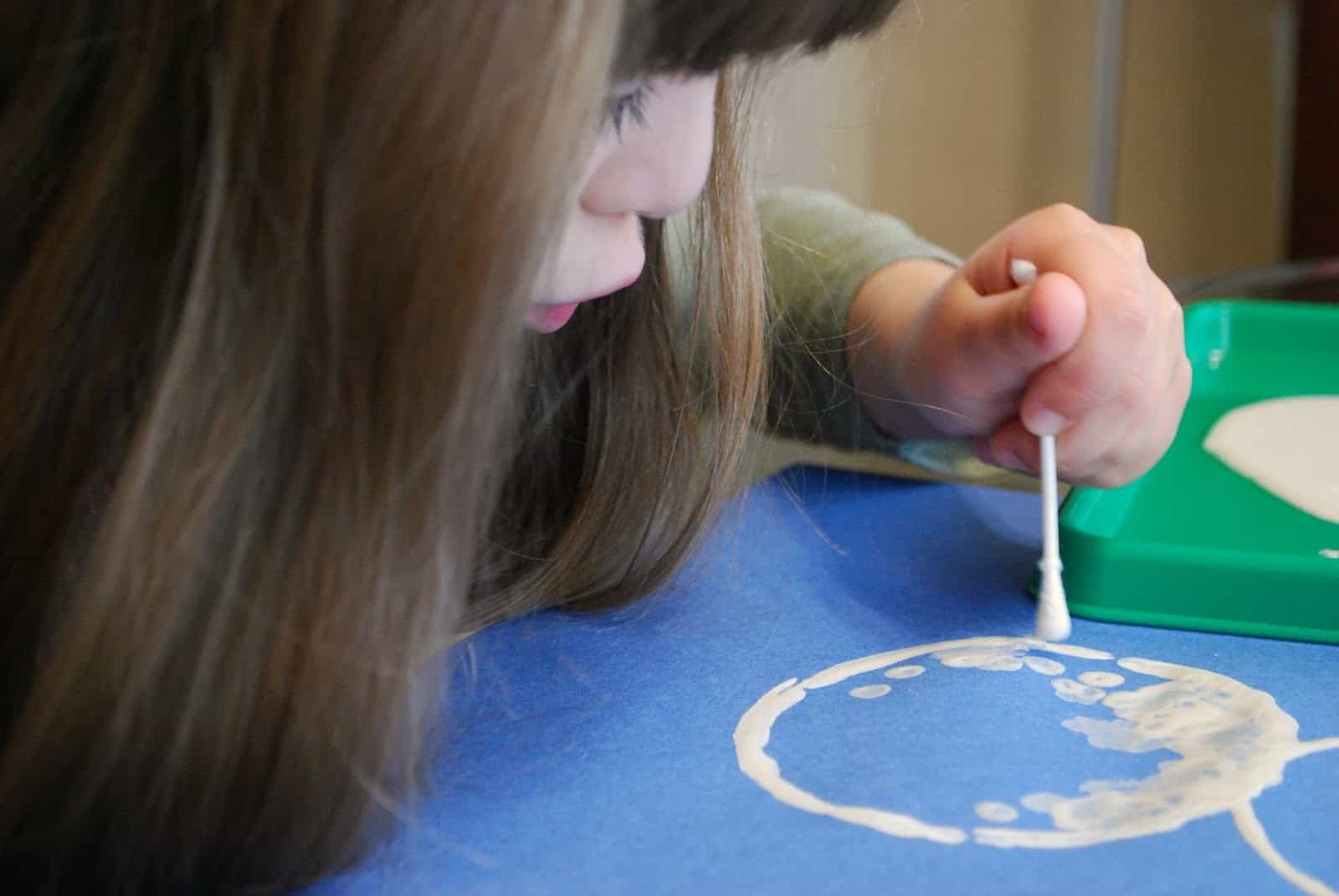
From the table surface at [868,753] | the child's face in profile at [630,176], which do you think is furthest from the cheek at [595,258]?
the table surface at [868,753]

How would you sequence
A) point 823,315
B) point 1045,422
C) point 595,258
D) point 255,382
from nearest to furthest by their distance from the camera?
point 255,382
point 595,258
point 1045,422
point 823,315

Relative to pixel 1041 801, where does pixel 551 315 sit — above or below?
above

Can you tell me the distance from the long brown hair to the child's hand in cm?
23

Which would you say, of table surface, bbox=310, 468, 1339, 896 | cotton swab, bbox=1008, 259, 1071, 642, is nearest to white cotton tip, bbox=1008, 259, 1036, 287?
cotton swab, bbox=1008, 259, 1071, 642

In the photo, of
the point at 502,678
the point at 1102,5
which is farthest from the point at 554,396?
the point at 1102,5

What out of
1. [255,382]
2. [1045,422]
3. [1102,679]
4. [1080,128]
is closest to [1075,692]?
[1102,679]

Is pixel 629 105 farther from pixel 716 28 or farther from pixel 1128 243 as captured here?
→ pixel 1128 243

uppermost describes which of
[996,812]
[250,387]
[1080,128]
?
[1080,128]

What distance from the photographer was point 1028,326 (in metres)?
0.46

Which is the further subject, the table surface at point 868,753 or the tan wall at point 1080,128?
the tan wall at point 1080,128

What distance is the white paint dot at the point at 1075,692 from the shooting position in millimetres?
373

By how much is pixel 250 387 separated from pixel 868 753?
19 centimetres

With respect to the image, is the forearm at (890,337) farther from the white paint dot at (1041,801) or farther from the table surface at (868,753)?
the white paint dot at (1041,801)

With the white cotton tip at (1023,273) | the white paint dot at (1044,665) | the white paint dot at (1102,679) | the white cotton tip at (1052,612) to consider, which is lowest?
the white paint dot at (1102,679)
